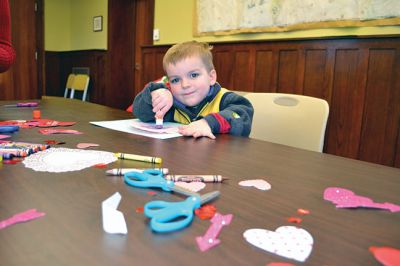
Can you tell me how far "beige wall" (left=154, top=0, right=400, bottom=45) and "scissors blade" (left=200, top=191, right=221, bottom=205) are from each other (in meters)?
2.43

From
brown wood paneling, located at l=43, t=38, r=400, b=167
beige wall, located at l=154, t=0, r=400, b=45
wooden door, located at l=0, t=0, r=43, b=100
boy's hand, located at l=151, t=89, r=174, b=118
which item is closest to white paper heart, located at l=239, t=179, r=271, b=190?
boy's hand, located at l=151, t=89, r=174, b=118

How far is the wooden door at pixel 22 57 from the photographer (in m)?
4.05

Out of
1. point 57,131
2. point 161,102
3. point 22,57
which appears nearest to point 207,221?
point 57,131

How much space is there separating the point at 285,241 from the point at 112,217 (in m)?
0.18

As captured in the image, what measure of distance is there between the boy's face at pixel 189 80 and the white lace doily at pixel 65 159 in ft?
1.88

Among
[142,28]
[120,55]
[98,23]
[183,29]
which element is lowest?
[120,55]

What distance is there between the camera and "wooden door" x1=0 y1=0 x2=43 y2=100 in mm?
4047

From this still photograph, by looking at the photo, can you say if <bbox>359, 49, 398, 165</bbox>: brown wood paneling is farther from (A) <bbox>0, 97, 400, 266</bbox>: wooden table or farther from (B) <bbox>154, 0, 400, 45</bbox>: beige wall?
(A) <bbox>0, 97, 400, 266</bbox>: wooden table

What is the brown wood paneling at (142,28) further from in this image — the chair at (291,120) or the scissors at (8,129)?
the scissors at (8,129)

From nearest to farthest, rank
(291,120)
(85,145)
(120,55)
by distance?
(85,145)
(291,120)
(120,55)

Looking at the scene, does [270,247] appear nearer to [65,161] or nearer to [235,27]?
[65,161]

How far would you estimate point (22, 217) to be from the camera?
0.38m

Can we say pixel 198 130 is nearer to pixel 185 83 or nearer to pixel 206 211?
pixel 185 83

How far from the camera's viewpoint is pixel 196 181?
1.73 ft
